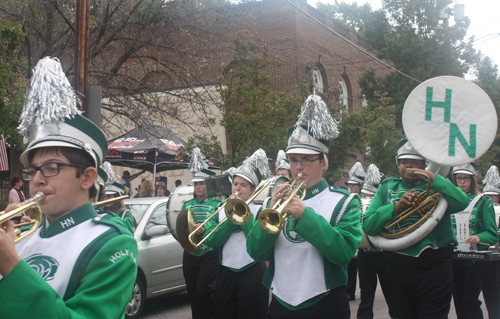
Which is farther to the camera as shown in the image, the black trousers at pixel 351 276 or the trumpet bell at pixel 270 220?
the black trousers at pixel 351 276

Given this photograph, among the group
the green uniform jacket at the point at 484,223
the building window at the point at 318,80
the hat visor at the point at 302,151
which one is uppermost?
the building window at the point at 318,80

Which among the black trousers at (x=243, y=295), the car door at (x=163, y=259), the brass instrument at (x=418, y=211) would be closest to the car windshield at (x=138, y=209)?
the car door at (x=163, y=259)

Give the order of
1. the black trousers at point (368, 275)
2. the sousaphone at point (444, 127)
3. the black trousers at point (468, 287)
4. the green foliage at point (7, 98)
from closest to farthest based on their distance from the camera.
Answer: the sousaphone at point (444, 127)
the black trousers at point (468, 287)
the black trousers at point (368, 275)
the green foliage at point (7, 98)

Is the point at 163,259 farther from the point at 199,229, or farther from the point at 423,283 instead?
the point at 423,283

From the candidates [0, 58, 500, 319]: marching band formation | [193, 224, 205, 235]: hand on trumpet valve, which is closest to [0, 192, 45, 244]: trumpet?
[0, 58, 500, 319]: marching band formation

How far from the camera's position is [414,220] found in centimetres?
470

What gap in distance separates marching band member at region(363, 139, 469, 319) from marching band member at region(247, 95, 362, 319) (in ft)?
4.30

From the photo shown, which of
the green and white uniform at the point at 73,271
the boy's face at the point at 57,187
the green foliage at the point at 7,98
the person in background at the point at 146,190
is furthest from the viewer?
the person in background at the point at 146,190

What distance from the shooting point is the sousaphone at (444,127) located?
4.59 metres

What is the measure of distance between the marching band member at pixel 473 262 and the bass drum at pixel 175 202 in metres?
3.50

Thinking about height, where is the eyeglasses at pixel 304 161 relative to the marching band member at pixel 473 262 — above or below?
above

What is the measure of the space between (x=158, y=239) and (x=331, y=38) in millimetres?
19686

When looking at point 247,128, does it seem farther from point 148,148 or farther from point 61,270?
point 61,270

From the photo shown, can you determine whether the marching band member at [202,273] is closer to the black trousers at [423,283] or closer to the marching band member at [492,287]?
the black trousers at [423,283]
